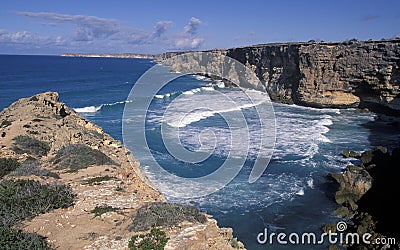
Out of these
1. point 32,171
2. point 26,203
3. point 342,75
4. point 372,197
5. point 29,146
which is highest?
point 342,75

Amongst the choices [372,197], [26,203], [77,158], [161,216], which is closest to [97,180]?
[77,158]

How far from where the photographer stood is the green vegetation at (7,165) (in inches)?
414

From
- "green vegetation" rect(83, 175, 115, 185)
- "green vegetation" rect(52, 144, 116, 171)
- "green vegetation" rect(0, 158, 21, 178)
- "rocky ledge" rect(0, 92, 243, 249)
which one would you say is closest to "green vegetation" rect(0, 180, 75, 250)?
"rocky ledge" rect(0, 92, 243, 249)

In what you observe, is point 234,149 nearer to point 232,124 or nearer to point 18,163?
point 232,124

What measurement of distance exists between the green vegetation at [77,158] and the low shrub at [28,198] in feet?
7.16

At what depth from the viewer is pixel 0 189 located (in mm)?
8445

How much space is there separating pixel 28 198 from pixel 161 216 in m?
3.39

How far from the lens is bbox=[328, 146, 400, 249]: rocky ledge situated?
1413 centimetres

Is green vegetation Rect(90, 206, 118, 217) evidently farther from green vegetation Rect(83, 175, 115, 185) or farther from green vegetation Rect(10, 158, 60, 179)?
green vegetation Rect(10, 158, 60, 179)

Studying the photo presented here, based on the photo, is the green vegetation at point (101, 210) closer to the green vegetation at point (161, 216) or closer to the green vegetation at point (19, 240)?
the green vegetation at point (161, 216)

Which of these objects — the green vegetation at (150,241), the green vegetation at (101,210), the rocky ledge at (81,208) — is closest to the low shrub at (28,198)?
the rocky ledge at (81,208)

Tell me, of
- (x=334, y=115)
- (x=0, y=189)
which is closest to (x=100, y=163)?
(x=0, y=189)

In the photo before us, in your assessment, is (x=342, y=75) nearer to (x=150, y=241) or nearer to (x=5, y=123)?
(x=5, y=123)

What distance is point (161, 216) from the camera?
7.64 m
